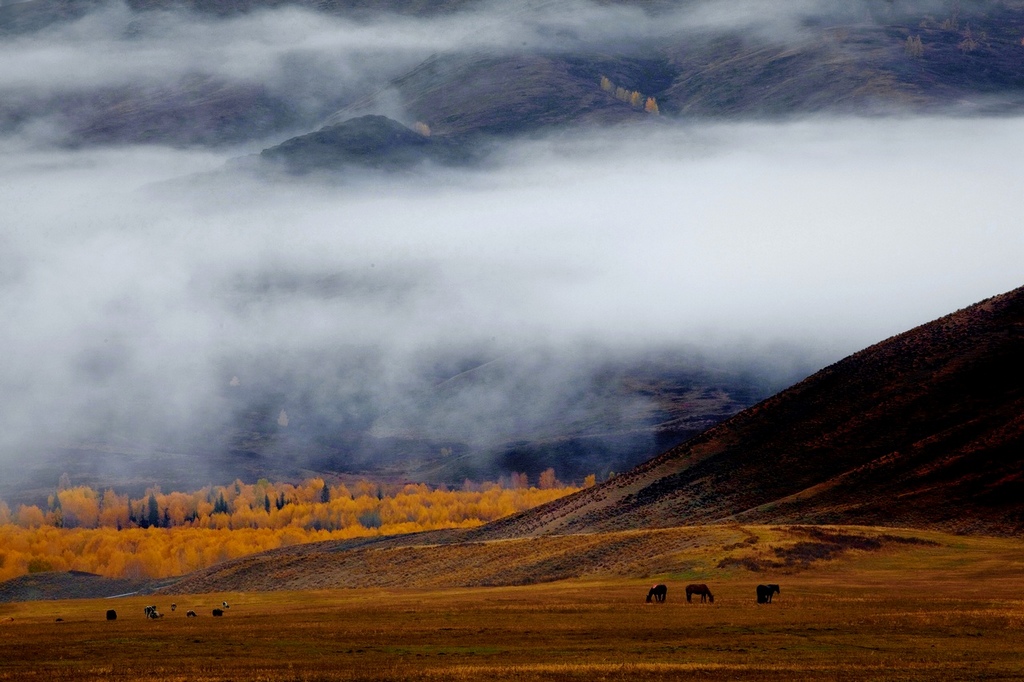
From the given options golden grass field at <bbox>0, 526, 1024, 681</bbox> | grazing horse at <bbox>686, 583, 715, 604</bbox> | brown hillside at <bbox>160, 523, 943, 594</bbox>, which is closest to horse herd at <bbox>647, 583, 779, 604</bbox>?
grazing horse at <bbox>686, 583, 715, 604</bbox>

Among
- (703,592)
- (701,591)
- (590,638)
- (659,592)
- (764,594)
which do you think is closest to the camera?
(590,638)

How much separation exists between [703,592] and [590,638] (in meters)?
28.0

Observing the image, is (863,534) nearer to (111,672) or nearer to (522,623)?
(522,623)

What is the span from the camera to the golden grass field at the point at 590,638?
58562 mm

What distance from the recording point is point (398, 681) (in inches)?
2185

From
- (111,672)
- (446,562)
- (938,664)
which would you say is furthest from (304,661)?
(446,562)

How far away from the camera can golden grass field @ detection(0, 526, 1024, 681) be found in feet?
192

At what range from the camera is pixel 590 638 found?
243 ft

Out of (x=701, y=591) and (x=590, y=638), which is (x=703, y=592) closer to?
(x=701, y=591)

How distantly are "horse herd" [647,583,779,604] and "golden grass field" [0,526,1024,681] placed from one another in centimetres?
103

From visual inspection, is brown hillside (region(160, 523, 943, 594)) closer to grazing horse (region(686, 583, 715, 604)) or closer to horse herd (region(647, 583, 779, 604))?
horse herd (region(647, 583, 779, 604))

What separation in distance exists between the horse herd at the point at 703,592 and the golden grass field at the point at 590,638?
3.38ft

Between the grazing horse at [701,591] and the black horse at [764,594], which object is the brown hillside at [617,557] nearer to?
the grazing horse at [701,591]

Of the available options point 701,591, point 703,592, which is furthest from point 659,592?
point 703,592
